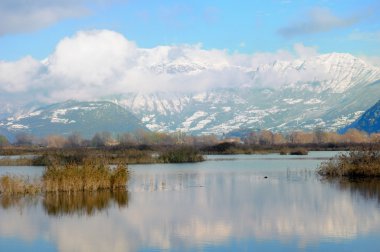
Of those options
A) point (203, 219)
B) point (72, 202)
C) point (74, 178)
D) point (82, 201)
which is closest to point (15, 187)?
point (74, 178)

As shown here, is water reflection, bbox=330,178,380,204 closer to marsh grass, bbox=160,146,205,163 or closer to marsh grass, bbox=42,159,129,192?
marsh grass, bbox=42,159,129,192

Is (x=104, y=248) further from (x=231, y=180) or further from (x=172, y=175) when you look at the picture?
(x=172, y=175)

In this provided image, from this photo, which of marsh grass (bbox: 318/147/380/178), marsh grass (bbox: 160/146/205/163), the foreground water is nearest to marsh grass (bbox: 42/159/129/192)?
the foreground water

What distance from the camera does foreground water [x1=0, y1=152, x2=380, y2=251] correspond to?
22188mm

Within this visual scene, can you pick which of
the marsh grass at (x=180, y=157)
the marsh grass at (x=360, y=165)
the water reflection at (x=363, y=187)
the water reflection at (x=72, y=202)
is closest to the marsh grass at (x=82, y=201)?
the water reflection at (x=72, y=202)

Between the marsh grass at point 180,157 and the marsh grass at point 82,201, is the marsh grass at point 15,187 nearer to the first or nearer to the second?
the marsh grass at point 82,201

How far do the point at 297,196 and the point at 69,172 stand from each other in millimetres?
13078

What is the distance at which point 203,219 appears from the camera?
2755 cm

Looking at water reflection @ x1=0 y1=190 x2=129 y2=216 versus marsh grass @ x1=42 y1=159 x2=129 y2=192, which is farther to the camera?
marsh grass @ x1=42 y1=159 x2=129 y2=192

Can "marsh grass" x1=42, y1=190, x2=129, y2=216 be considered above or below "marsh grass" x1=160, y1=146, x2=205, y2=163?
below

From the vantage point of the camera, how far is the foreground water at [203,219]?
22.2 metres

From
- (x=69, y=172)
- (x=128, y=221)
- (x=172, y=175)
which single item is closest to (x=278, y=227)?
(x=128, y=221)

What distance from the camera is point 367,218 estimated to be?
88.7 ft

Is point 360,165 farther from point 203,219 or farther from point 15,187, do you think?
point 15,187
